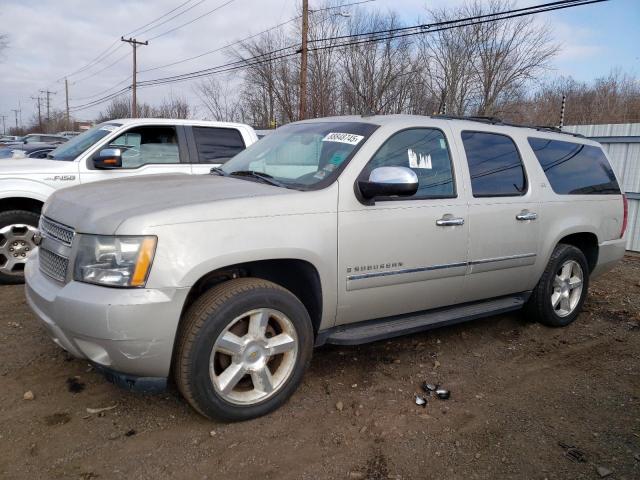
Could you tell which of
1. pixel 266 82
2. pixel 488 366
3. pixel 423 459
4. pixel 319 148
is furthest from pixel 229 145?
pixel 266 82

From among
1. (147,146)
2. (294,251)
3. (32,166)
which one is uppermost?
(147,146)

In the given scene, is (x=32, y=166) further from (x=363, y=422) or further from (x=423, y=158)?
(x=363, y=422)

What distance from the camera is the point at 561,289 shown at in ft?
15.8

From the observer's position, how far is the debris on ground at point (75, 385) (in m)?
3.25

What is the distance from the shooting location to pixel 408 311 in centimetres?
366

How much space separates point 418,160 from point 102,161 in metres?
3.78

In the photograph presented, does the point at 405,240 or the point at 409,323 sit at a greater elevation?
the point at 405,240

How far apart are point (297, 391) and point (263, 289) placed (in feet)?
2.97

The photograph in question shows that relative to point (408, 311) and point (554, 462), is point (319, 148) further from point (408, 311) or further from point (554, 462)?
point (554, 462)

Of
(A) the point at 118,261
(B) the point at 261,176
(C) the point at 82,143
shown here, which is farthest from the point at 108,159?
(A) the point at 118,261

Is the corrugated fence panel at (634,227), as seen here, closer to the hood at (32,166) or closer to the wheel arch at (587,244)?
the wheel arch at (587,244)

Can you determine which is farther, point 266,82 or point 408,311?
point 266,82

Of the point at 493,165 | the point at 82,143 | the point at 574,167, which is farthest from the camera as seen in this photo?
the point at 82,143

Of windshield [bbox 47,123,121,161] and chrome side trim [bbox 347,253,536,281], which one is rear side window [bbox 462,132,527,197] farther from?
windshield [bbox 47,123,121,161]
